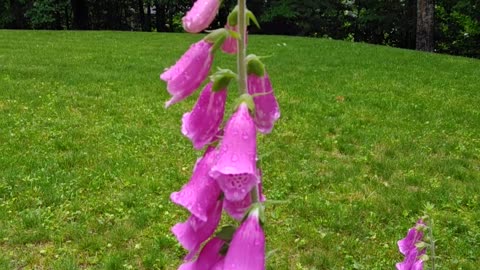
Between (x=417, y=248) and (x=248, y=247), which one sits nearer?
(x=248, y=247)

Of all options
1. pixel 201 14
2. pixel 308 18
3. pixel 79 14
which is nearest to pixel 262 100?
pixel 201 14

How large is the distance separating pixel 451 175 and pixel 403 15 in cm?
2338

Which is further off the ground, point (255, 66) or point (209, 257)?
point (255, 66)

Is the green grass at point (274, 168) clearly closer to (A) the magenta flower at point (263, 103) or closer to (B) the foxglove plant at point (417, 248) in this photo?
(A) the magenta flower at point (263, 103)

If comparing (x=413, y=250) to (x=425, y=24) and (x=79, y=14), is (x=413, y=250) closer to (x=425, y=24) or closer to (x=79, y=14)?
(x=425, y=24)

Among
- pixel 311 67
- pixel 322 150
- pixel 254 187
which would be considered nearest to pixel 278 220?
pixel 322 150

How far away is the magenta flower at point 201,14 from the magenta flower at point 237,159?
0.67 ft

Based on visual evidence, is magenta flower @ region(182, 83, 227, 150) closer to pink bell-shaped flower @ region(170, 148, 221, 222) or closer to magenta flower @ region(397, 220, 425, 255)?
pink bell-shaped flower @ region(170, 148, 221, 222)

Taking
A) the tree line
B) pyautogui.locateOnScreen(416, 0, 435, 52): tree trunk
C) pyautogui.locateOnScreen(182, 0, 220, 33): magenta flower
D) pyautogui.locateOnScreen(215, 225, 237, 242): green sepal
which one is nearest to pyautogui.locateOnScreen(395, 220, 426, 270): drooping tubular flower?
pyautogui.locateOnScreen(215, 225, 237, 242): green sepal

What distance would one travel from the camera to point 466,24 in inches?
1043

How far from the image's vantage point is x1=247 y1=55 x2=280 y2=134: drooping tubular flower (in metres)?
1.33

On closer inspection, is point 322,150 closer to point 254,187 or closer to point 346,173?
point 346,173

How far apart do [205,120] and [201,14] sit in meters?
0.23

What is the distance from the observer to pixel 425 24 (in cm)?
2234
